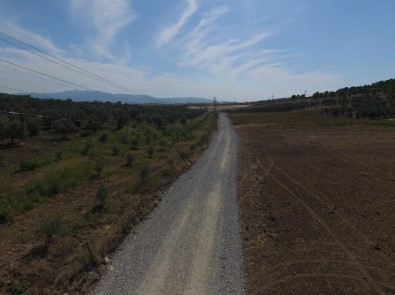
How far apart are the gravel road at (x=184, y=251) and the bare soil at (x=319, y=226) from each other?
0.63 meters

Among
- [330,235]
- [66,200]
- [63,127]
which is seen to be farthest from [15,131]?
[330,235]

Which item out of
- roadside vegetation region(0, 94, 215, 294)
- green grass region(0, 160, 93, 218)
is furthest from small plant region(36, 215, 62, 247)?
green grass region(0, 160, 93, 218)

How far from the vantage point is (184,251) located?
1217cm

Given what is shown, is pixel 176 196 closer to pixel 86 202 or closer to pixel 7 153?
pixel 86 202

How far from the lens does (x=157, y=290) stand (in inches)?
381

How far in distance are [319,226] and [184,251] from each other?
19.0 feet

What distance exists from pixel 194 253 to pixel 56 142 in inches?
1151

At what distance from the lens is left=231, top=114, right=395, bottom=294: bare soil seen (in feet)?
33.6

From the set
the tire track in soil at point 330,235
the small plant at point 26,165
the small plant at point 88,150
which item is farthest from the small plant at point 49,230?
the small plant at point 88,150

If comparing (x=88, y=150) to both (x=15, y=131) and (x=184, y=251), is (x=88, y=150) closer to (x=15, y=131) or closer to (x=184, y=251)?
(x=15, y=131)

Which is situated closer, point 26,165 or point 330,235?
point 330,235

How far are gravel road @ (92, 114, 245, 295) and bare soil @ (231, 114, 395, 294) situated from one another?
0.63 metres

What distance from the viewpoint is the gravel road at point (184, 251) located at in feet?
32.6

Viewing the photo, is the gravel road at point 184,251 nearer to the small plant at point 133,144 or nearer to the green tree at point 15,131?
the small plant at point 133,144
